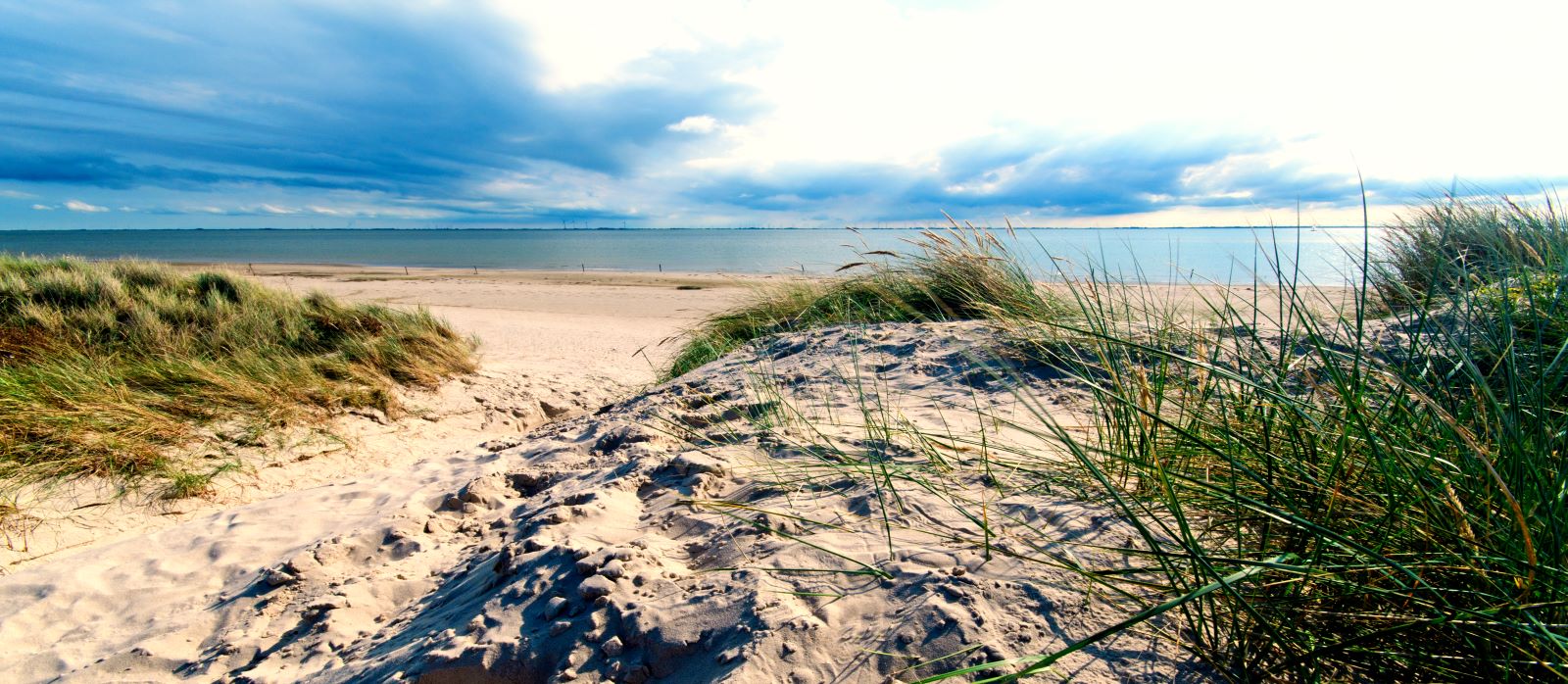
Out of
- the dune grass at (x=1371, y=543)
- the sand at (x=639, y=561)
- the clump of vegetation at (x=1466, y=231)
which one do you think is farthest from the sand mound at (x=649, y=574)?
the clump of vegetation at (x=1466, y=231)

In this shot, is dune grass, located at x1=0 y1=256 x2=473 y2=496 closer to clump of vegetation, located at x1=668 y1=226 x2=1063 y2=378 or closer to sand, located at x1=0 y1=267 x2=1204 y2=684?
sand, located at x1=0 y1=267 x2=1204 y2=684

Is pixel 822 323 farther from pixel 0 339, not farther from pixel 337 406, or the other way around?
pixel 0 339

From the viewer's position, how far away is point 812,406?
340cm

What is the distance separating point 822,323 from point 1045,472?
11.4 feet

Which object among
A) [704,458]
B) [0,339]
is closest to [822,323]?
[704,458]

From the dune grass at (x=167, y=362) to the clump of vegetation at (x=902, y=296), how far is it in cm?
288

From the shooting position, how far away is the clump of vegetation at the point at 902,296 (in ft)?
15.8

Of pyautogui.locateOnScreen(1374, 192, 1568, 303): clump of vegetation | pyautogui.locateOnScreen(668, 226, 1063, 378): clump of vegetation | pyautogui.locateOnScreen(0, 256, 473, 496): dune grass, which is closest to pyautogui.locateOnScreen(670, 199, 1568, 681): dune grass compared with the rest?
pyautogui.locateOnScreen(668, 226, 1063, 378): clump of vegetation

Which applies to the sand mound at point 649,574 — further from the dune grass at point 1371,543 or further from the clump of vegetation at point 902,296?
the clump of vegetation at point 902,296

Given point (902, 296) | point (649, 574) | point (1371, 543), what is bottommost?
point (649, 574)

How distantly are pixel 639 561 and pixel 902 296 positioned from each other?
4.30 meters

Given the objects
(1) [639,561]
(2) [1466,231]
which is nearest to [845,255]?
(2) [1466,231]

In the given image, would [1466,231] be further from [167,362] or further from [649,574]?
[167,362]

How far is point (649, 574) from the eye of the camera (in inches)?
Answer: 74.9
